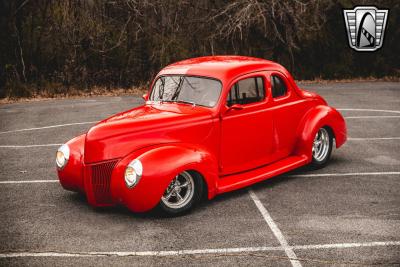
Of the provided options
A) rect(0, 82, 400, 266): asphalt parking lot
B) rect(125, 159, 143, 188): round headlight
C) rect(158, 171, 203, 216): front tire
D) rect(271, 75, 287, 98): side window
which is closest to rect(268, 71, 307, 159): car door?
rect(271, 75, 287, 98): side window

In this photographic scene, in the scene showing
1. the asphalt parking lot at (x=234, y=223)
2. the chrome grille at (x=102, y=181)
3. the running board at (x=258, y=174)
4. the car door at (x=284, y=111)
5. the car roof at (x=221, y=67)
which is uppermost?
the car roof at (x=221, y=67)

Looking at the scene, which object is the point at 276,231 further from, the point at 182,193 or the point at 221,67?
the point at 221,67

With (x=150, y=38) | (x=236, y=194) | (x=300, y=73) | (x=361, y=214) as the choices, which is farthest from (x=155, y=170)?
(x=300, y=73)

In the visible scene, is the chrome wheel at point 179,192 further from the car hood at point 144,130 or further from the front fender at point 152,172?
the car hood at point 144,130

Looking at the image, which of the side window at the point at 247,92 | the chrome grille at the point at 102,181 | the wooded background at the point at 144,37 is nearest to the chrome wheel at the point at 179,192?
the chrome grille at the point at 102,181

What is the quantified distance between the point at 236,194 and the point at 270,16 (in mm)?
13980

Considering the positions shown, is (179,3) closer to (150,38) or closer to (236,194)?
(150,38)

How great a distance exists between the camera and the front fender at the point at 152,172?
6312mm

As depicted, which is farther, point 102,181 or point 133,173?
point 102,181

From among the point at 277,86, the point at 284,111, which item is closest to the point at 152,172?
the point at 284,111

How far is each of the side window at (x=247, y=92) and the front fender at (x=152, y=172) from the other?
1266 millimetres

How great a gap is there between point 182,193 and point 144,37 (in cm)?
1386

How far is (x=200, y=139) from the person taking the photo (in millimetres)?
7082

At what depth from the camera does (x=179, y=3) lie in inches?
799
